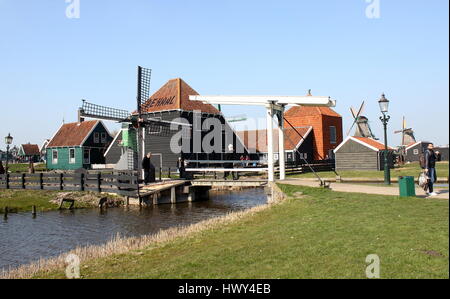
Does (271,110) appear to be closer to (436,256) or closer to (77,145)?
(436,256)

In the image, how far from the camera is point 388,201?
10.9 meters

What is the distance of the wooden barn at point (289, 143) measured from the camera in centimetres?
3941

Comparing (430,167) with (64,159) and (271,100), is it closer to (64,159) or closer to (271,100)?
(271,100)

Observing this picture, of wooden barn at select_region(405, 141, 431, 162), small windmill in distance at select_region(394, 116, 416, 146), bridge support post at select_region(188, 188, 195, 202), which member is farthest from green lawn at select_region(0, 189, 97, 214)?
small windmill in distance at select_region(394, 116, 416, 146)

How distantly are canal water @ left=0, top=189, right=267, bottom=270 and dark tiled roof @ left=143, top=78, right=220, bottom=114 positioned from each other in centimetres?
1218

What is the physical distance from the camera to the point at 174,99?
1288 inches

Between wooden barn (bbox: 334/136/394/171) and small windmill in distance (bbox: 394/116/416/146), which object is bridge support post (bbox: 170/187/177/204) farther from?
small windmill in distance (bbox: 394/116/416/146)

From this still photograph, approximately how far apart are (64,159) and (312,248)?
47.3 meters

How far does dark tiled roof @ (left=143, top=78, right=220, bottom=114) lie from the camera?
3247 cm

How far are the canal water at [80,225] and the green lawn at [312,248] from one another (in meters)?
4.74

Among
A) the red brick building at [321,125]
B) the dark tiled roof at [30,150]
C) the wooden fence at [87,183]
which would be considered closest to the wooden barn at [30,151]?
the dark tiled roof at [30,150]

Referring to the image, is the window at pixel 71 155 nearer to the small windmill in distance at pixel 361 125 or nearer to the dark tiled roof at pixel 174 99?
the dark tiled roof at pixel 174 99

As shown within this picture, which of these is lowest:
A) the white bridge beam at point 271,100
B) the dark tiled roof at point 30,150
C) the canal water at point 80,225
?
the canal water at point 80,225
